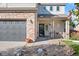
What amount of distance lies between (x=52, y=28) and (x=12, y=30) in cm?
86

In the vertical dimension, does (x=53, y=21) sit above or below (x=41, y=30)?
above

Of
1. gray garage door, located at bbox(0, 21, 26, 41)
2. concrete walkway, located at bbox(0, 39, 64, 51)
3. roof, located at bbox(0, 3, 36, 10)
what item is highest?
roof, located at bbox(0, 3, 36, 10)

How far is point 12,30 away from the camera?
559 centimetres

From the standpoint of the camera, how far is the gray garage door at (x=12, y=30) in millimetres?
5523

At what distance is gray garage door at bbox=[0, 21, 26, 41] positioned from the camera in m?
5.52

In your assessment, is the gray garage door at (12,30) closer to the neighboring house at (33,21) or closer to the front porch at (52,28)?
the neighboring house at (33,21)

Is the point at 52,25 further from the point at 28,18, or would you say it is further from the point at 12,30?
the point at 12,30

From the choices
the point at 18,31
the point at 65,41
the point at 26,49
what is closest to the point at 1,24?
the point at 18,31

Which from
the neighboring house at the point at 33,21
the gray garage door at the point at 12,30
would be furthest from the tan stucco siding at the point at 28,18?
the gray garage door at the point at 12,30

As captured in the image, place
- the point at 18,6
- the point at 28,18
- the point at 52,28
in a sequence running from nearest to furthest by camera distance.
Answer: the point at 18,6, the point at 52,28, the point at 28,18

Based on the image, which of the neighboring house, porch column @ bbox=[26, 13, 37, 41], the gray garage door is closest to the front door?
the neighboring house

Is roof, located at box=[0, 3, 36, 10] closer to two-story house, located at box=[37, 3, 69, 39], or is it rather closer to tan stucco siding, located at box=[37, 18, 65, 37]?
two-story house, located at box=[37, 3, 69, 39]

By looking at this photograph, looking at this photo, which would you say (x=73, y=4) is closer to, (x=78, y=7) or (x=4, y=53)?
(x=78, y=7)

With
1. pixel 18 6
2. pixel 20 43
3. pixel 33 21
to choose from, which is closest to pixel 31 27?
pixel 33 21
